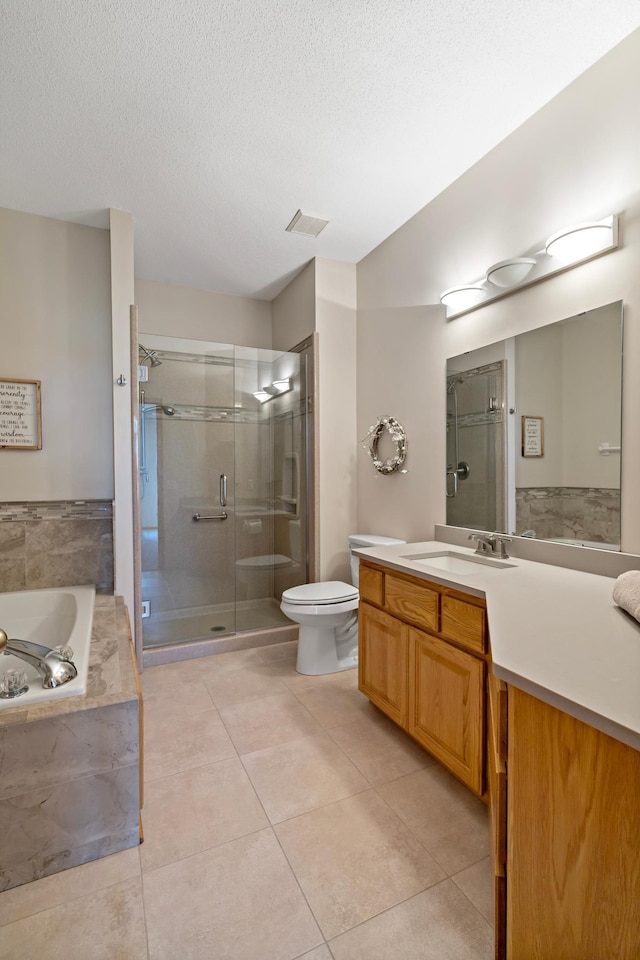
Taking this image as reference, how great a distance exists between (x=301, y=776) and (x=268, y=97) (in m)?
2.73

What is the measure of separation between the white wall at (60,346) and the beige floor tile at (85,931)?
2027mm

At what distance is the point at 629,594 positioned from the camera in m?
1.18

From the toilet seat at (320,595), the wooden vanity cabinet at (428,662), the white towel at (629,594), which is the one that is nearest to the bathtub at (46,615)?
the toilet seat at (320,595)

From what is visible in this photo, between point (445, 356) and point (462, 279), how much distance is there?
392 millimetres

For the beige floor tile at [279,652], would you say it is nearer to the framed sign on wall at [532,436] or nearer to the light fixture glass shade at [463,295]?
the framed sign on wall at [532,436]

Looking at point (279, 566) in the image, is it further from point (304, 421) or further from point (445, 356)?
point (445, 356)

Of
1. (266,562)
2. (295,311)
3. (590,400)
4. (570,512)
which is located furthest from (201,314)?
(570,512)

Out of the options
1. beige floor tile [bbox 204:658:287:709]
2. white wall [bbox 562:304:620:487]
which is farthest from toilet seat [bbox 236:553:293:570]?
white wall [bbox 562:304:620:487]

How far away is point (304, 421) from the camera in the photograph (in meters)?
3.37

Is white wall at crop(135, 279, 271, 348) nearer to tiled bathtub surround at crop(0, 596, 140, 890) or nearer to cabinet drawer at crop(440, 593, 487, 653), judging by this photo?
tiled bathtub surround at crop(0, 596, 140, 890)

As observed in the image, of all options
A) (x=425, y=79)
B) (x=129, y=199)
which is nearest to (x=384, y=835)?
(x=425, y=79)

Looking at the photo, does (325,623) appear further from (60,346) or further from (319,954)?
(60,346)

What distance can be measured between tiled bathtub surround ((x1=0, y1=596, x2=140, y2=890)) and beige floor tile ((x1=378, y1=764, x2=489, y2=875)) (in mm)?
923

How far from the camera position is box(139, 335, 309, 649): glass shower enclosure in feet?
10.1
